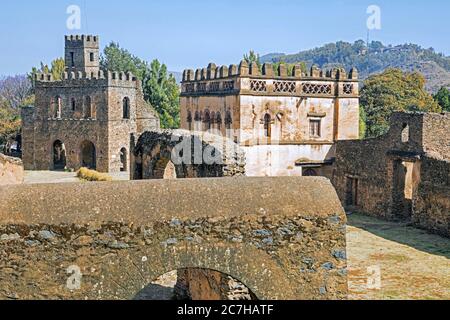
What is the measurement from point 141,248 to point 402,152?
61.1 feet

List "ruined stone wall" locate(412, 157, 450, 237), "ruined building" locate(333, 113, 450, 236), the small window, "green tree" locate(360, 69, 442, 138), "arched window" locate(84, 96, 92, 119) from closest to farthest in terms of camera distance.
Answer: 1. "ruined stone wall" locate(412, 157, 450, 237)
2. "ruined building" locate(333, 113, 450, 236)
3. the small window
4. "arched window" locate(84, 96, 92, 119)
5. "green tree" locate(360, 69, 442, 138)

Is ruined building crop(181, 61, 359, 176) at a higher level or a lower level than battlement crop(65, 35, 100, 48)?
lower

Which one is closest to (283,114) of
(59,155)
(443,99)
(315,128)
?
(315,128)

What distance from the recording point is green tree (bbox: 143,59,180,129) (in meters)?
52.4

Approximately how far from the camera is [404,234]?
71.6 feet

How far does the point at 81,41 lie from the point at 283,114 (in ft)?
106

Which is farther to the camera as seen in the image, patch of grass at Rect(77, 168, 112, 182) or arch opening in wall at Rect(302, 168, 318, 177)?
patch of grass at Rect(77, 168, 112, 182)

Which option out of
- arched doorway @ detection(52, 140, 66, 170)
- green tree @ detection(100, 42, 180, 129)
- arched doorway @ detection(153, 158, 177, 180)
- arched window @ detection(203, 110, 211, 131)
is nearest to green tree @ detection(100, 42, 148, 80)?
green tree @ detection(100, 42, 180, 129)

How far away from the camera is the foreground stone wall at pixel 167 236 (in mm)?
6891

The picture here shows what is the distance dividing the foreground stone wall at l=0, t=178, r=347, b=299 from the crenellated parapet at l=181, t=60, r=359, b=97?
62.9 feet

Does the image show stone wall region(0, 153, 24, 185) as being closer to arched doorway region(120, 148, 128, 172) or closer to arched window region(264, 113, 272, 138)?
arched window region(264, 113, 272, 138)

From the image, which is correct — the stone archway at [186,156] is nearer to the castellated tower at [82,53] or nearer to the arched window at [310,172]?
the arched window at [310,172]

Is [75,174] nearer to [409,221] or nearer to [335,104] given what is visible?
[335,104]

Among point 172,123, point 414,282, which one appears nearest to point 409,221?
point 414,282
